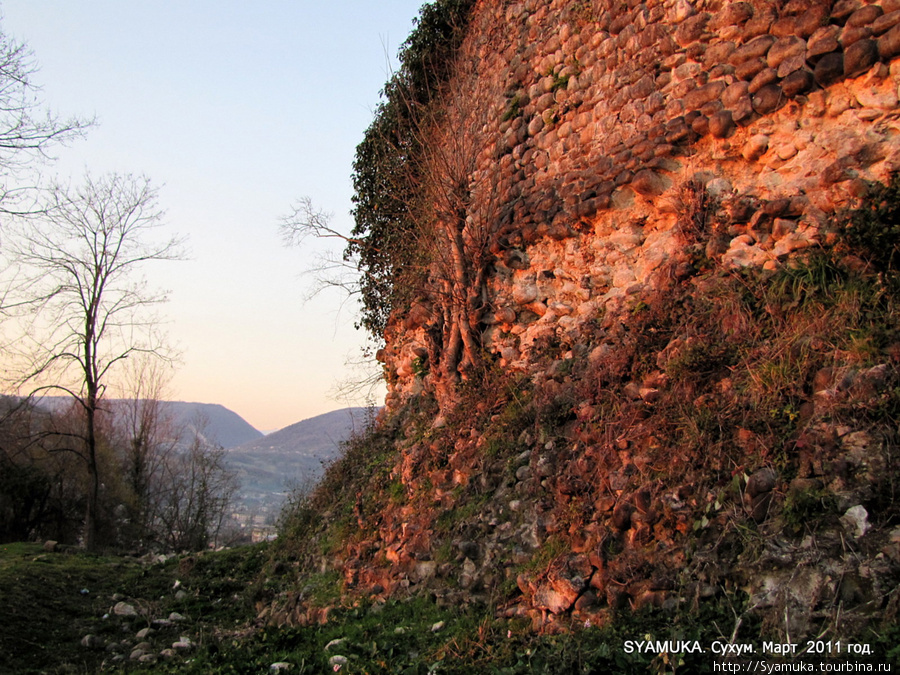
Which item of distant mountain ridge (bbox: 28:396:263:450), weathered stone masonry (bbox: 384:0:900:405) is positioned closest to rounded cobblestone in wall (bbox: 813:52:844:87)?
weathered stone masonry (bbox: 384:0:900:405)

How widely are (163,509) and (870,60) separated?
26629 mm

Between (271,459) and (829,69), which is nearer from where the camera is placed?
(829,69)

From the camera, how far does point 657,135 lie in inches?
228

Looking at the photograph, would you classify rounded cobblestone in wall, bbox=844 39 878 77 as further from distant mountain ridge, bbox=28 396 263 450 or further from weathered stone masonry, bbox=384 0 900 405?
distant mountain ridge, bbox=28 396 263 450

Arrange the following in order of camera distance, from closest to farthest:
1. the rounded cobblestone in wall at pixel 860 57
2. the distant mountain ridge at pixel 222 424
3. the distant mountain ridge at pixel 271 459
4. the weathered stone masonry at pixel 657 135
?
1. the rounded cobblestone in wall at pixel 860 57
2. the weathered stone masonry at pixel 657 135
3. the distant mountain ridge at pixel 222 424
4. the distant mountain ridge at pixel 271 459

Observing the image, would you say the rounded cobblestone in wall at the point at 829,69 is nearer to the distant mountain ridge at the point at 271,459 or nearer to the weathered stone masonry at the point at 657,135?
the weathered stone masonry at the point at 657,135

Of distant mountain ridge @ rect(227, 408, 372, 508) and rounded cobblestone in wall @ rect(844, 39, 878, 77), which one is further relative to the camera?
distant mountain ridge @ rect(227, 408, 372, 508)

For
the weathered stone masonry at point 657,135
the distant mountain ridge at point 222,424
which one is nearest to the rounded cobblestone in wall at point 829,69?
the weathered stone masonry at point 657,135

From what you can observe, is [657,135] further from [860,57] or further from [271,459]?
[271,459]

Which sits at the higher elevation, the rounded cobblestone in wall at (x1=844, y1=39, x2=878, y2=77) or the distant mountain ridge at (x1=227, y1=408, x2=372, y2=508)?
the rounded cobblestone in wall at (x1=844, y1=39, x2=878, y2=77)

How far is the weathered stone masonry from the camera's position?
464 centimetres

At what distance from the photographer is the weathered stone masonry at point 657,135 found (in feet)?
15.2

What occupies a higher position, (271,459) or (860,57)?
(860,57)

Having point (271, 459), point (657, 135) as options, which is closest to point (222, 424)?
point (271, 459)
